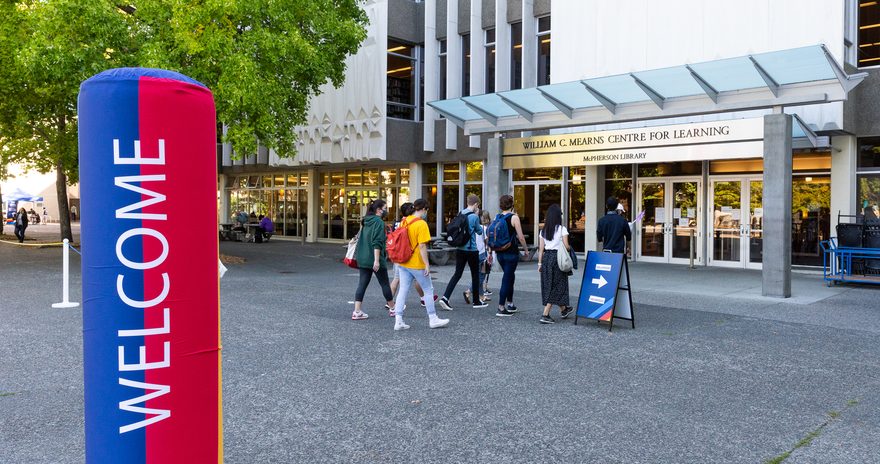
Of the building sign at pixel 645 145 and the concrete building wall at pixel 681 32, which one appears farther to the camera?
the concrete building wall at pixel 681 32

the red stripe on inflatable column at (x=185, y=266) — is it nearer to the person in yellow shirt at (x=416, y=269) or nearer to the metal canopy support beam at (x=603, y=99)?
the person in yellow shirt at (x=416, y=269)

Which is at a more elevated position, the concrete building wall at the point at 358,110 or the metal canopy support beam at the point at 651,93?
the concrete building wall at the point at 358,110

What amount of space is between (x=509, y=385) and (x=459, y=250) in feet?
14.8

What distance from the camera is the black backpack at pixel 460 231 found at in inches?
390

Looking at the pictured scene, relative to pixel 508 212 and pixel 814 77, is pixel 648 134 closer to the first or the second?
pixel 814 77

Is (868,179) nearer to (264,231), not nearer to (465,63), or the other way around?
(465,63)

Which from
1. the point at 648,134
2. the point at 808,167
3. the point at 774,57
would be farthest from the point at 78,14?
the point at 808,167

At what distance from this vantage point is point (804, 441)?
4531mm

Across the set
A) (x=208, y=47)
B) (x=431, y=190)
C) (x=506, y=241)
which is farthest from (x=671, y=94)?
(x=431, y=190)

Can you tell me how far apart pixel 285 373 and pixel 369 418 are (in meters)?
1.57

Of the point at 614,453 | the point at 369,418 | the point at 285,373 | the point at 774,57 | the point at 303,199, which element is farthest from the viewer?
the point at 303,199

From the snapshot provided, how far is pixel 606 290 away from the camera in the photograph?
8586mm

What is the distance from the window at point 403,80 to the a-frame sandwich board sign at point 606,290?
606 inches

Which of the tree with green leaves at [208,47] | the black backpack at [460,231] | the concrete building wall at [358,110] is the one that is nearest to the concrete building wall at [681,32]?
the tree with green leaves at [208,47]
